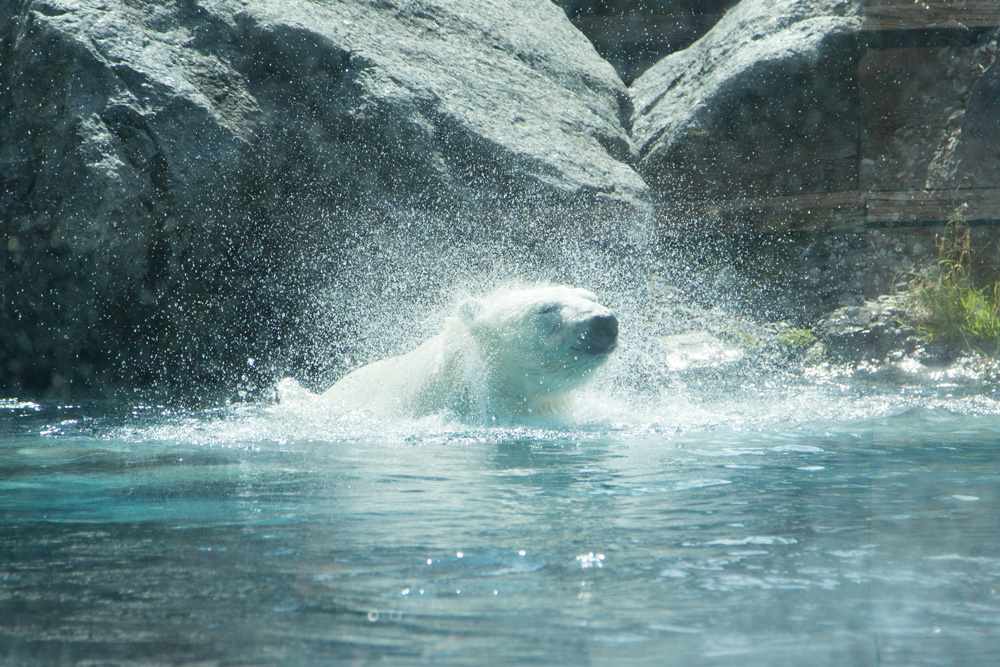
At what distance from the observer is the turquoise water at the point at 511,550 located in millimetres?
1289

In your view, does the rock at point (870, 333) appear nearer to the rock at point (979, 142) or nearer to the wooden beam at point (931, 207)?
the wooden beam at point (931, 207)

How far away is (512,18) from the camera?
7.24 m

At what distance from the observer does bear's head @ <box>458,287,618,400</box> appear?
3.85 meters

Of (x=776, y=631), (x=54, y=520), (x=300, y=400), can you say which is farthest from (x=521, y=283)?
(x=776, y=631)

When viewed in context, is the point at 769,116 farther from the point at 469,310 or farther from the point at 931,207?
the point at 469,310

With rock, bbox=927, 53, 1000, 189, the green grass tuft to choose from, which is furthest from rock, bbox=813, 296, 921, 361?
rock, bbox=927, 53, 1000, 189

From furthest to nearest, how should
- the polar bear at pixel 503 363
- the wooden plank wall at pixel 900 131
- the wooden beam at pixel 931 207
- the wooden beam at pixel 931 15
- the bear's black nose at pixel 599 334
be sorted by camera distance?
the wooden beam at pixel 931 15 < the wooden plank wall at pixel 900 131 < the wooden beam at pixel 931 207 < the polar bear at pixel 503 363 < the bear's black nose at pixel 599 334

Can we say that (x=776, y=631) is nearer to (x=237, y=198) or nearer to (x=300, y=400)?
(x=300, y=400)

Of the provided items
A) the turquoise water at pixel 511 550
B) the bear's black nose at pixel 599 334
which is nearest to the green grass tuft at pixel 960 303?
the turquoise water at pixel 511 550

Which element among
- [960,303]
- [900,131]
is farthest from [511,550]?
[900,131]

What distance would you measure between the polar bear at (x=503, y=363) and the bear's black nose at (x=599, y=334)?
14mm

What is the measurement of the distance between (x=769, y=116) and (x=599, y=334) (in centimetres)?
401

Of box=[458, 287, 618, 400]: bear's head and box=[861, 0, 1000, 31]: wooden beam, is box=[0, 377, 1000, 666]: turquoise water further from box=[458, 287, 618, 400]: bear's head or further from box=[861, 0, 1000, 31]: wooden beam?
box=[861, 0, 1000, 31]: wooden beam

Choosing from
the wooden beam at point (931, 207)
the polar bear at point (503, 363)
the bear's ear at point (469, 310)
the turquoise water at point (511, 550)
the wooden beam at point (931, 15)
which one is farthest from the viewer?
the wooden beam at point (931, 15)
